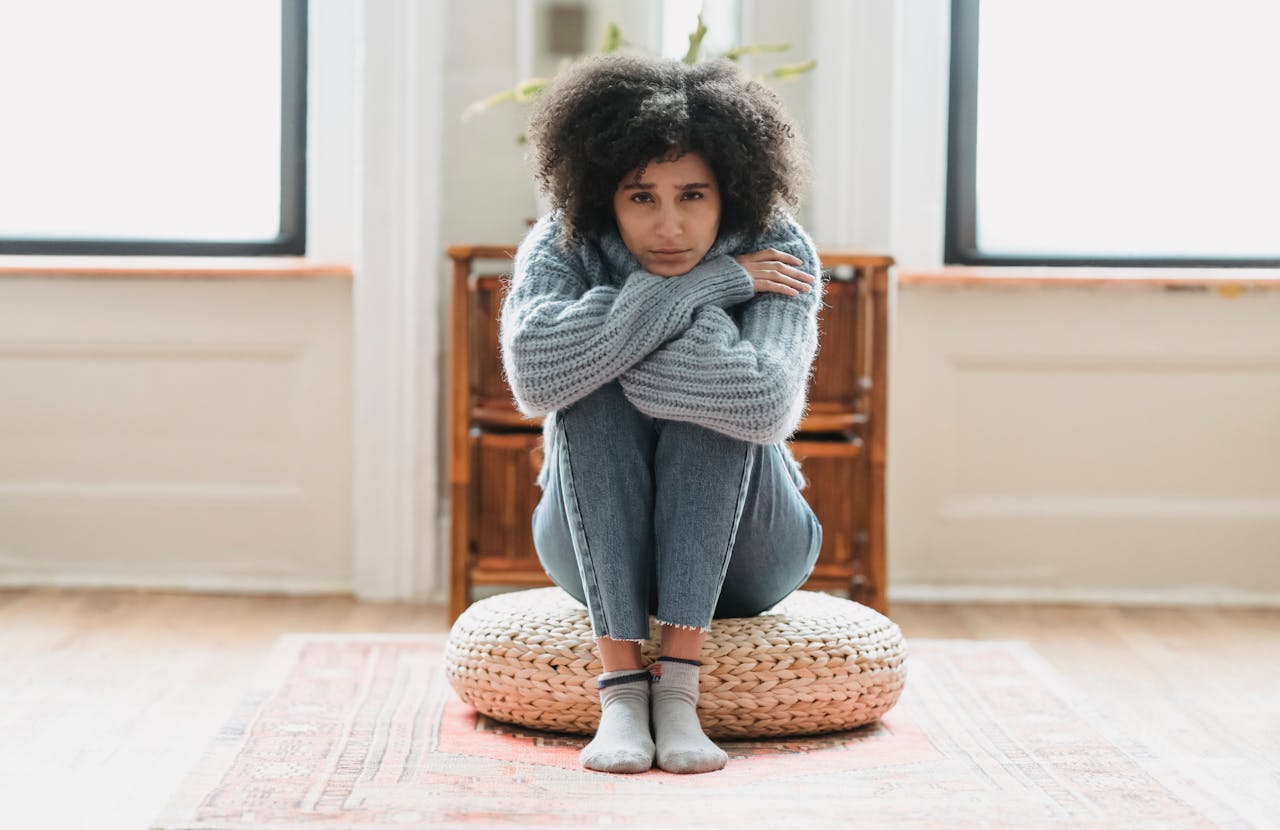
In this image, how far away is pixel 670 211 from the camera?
1863 mm

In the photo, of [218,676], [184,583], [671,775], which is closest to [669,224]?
[671,775]

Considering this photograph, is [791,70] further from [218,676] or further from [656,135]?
[218,676]

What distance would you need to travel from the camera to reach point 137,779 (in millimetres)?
1744

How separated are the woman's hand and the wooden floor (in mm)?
763

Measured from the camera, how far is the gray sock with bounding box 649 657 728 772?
67.5 inches

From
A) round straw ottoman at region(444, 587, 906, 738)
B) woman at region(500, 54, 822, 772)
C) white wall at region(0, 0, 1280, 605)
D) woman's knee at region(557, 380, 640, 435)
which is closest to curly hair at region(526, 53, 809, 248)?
woman at region(500, 54, 822, 772)

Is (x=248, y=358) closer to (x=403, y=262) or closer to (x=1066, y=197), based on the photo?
(x=403, y=262)

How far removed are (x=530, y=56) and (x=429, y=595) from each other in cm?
110

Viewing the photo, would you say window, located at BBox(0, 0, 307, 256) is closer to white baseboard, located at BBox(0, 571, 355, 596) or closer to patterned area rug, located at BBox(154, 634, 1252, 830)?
white baseboard, located at BBox(0, 571, 355, 596)

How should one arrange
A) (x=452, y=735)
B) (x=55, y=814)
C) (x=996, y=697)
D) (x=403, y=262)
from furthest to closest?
1. (x=403, y=262)
2. (x=996, y=697)
3. (x=452, y=735)
4. (x=55, y=814)

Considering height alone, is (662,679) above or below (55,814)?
above

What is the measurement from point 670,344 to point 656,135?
0.88 ft

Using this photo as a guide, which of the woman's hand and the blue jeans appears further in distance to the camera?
the woman's hand

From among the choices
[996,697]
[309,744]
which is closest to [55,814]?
[309,744]
